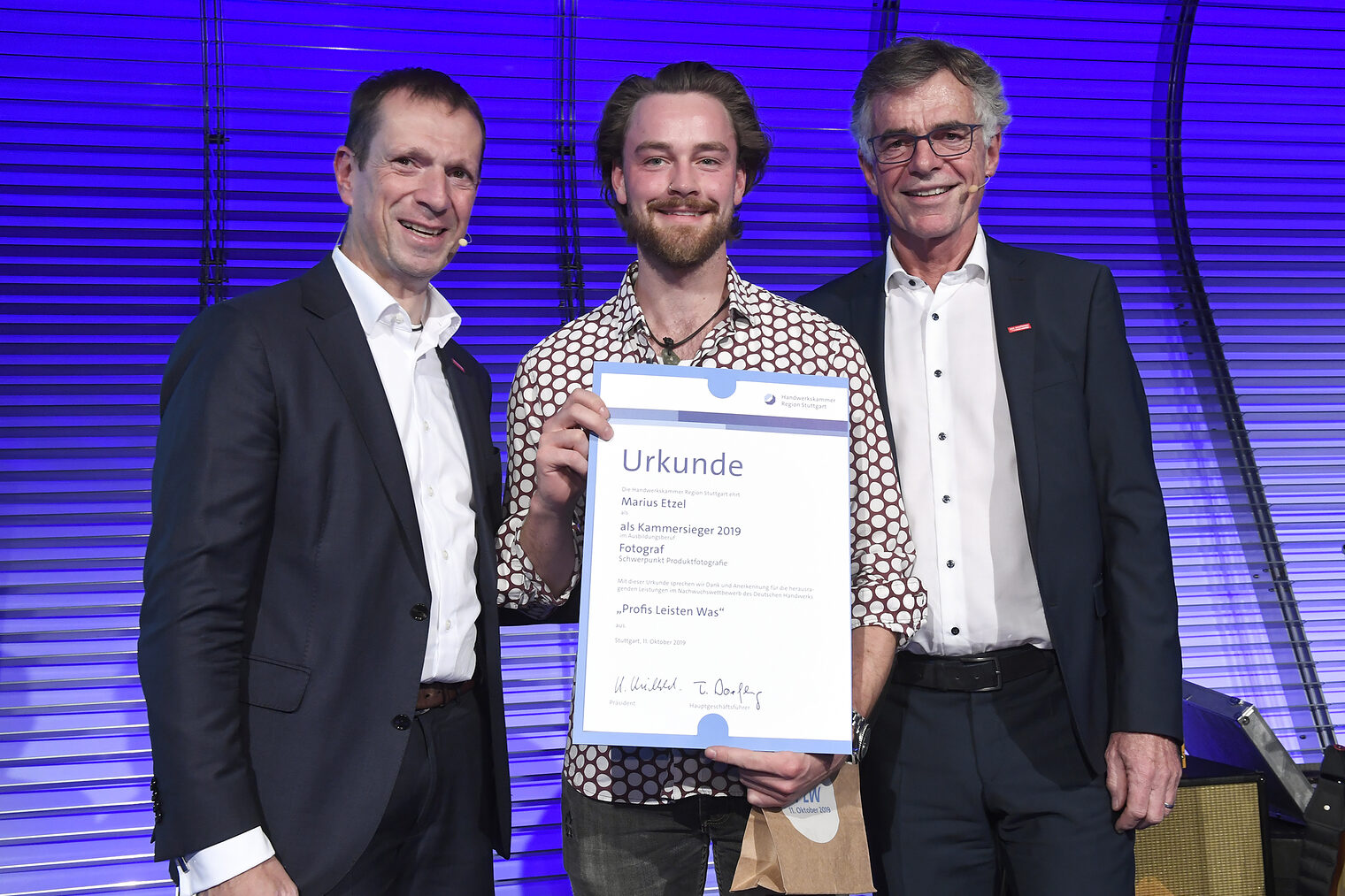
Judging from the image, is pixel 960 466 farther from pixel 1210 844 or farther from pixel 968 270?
pixel 1210 844

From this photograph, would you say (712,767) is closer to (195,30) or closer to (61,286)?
(61,286)

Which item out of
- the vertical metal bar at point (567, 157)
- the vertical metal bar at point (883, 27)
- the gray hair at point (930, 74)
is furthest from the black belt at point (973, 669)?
the vertical metal bar at point (883, 27)

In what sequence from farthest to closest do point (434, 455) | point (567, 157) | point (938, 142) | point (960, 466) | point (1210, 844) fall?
point (567, 157), point (1210, 844), point (938, 142), point (960, 466), point (434, 455)

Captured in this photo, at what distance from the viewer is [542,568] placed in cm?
197

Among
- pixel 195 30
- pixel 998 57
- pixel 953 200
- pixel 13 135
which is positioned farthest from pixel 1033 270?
pixel 13 135

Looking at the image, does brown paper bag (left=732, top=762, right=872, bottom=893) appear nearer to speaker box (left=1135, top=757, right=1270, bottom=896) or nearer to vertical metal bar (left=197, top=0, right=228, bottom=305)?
speaker box (left=1135, top=757, right=1270, bottom=896)

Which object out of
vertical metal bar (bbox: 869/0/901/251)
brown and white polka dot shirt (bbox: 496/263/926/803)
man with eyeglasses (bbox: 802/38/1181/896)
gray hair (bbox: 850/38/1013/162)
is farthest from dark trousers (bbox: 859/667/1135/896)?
vertical metal bar (bbox: 869/0/901/251)

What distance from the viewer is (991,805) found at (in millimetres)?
2160

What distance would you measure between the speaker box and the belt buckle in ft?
3.73

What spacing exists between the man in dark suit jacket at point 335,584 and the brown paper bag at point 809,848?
0.57 meters

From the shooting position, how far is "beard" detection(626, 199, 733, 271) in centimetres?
196
